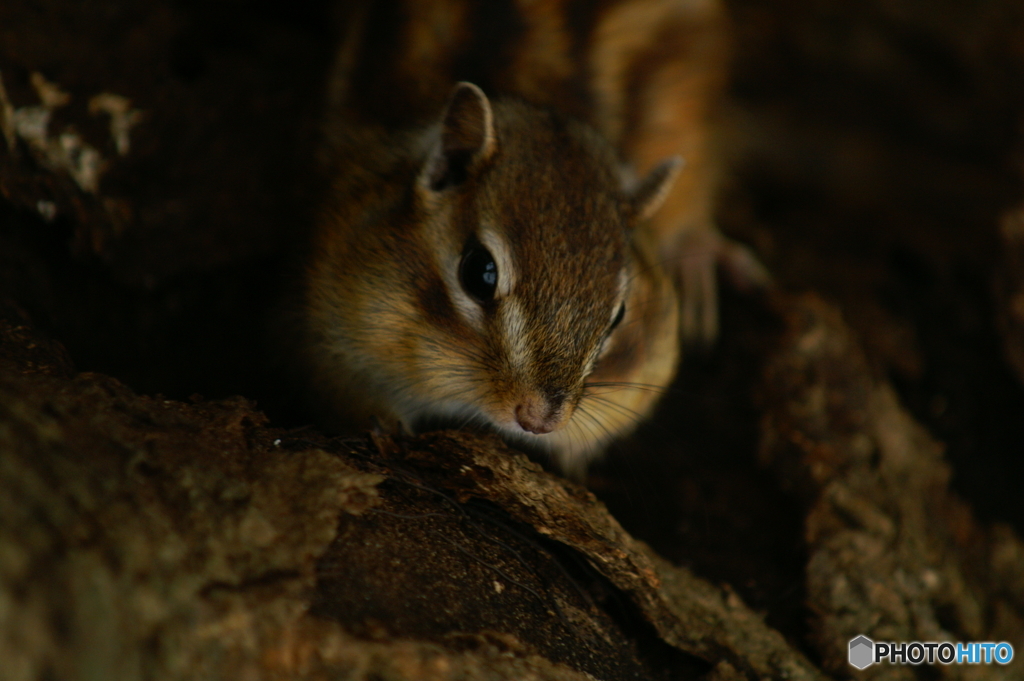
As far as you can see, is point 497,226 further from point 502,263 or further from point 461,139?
point 461,139

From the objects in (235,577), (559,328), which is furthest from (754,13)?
(235,577)

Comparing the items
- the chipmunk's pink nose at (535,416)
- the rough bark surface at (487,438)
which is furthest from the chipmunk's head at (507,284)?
the rough bark surface at (487,438)

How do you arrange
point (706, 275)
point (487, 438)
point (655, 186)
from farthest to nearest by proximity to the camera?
point (706, 275)
point (655, 186)
point (487, 438)

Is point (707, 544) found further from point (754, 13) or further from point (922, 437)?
point (754, 13)

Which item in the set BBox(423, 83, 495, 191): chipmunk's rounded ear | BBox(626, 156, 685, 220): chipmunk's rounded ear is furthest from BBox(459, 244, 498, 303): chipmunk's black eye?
BBox(626, 156, 685, 220): chipmunk's rounded ear

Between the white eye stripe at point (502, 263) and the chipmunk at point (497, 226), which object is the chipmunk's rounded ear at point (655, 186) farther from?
the white eye stripe at point (502, 263)

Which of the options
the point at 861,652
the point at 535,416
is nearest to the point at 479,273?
the point at 535,416
